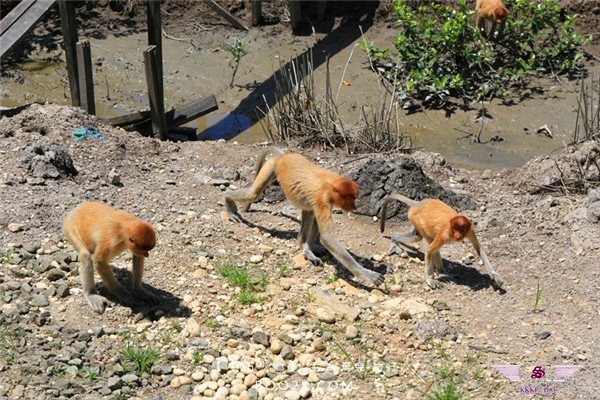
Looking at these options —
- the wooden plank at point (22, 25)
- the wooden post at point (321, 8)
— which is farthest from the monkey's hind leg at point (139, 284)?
the wooden post at point (321, 8)

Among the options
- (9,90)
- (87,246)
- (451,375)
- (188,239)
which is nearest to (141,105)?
(9,90)

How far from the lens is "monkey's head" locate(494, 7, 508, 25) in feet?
54.2

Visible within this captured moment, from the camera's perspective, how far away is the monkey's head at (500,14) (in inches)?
651

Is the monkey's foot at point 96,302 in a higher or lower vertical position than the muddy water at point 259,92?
higher

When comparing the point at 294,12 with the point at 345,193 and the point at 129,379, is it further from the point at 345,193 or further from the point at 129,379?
the point at 129,379

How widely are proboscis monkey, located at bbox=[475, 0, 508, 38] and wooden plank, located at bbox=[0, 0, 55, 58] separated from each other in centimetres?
767

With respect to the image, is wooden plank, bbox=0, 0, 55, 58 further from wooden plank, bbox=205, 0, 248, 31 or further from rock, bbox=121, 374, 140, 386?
rock, bbox=121, 374, 140, 386

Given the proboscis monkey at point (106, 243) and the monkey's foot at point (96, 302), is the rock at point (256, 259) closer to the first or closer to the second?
the proboscis monkey at point (106, 243)

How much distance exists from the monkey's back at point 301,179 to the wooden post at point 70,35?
4564mm

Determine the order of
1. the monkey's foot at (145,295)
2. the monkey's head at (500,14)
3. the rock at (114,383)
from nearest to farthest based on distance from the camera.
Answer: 1. the rock at (114,383)
2. the monkey's foot at (145,295)
3. the monkey's head at (500,14)

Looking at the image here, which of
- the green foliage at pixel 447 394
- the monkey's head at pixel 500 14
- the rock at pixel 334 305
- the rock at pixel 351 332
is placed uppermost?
the monkey's head at pixel 500 14

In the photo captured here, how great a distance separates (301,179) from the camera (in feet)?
33.4

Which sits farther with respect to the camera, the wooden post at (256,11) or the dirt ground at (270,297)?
the wooden post at (256,11)

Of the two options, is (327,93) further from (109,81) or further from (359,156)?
(109,81)
